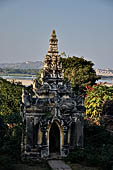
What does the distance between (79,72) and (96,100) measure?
14.8 meters

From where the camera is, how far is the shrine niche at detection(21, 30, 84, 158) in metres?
14.2

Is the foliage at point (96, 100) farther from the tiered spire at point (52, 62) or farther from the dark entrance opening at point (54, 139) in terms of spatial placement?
the tiered spire at point (52, 62)

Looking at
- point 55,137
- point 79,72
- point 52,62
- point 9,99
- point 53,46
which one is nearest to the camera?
point 52,62

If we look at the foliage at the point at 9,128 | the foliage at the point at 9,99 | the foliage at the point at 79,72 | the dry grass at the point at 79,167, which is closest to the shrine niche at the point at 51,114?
the foliage at the point at 9,128

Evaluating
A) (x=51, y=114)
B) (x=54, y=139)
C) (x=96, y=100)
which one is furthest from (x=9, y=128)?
(x=96, y=100)

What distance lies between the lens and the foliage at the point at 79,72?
121 feet

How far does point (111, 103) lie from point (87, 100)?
10.2 feet

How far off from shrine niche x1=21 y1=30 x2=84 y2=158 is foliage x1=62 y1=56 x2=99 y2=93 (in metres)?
20.0

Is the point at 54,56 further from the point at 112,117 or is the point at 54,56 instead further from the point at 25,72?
the point at 25,72

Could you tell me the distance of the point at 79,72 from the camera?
38531mm

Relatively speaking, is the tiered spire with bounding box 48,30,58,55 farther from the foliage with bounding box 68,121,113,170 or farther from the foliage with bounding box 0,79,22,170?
the foliage with bounding box 68,121,113,170

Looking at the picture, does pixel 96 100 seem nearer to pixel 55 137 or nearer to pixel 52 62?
pixel 55 137

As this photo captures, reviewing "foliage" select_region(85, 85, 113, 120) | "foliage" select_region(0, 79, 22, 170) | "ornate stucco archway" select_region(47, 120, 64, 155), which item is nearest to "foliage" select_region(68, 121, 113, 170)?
"ornate stucco archway" select_region(47, 120, 64, 155)

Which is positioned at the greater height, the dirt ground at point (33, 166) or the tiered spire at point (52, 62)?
the tiered spire at point (52, 62)
